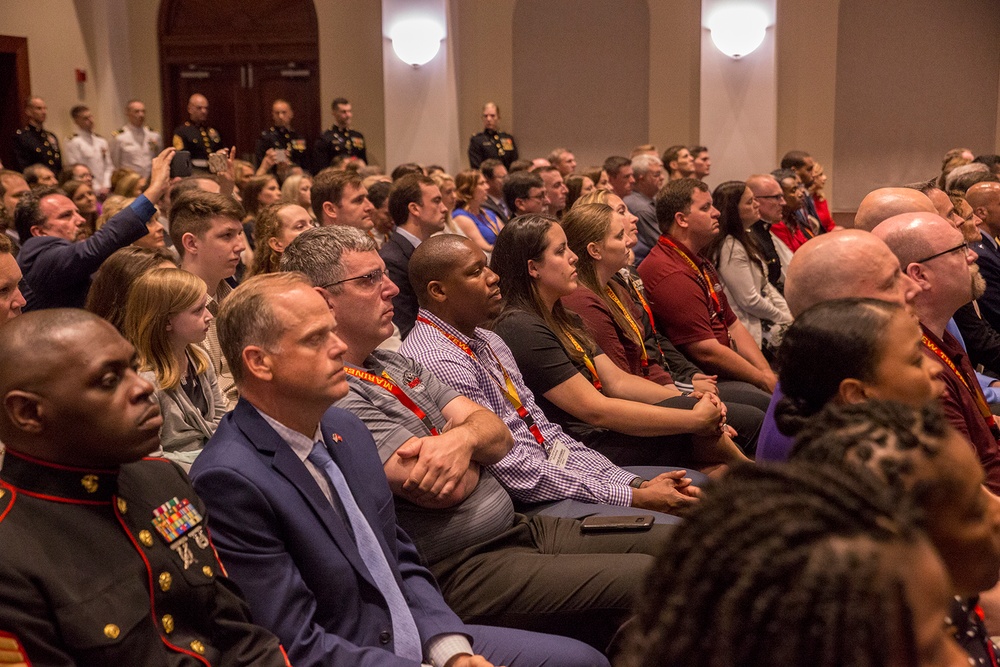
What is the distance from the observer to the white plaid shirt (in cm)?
274

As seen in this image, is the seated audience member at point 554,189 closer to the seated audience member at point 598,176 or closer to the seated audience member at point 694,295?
the seated audience member at point 598,176

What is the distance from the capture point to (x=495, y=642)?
2131 millimetres

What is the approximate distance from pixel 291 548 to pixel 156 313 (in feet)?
3.51

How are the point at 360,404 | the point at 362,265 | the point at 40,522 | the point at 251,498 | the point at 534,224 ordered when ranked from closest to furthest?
1. the point at 40,522
2. the point at 251,498
3. the point at 360,404
4. the point at 362,265
5. the point at 534,224

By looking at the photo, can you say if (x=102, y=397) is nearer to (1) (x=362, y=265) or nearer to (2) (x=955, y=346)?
(1) (x=362, y=265)

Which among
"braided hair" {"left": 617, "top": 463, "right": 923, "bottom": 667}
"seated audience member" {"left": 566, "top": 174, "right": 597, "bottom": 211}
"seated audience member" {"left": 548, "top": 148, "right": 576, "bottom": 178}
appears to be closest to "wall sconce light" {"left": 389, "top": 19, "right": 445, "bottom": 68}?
"seated audience member" {"left": 548, "top": 148, "right": 576, "bottom": 178}

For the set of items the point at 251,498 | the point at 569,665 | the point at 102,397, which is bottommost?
the point at 569,665

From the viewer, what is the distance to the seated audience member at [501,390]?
2750 millimetres

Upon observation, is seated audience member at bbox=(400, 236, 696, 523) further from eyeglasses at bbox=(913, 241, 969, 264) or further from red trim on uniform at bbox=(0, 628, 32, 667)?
red trim on uniform at bbox=(0, 628, 32, 667)

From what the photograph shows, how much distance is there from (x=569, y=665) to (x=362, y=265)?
111 cm

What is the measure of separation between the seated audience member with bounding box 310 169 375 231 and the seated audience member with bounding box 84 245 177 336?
2198 millimetres

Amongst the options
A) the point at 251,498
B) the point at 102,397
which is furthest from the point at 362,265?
the point at 102,397

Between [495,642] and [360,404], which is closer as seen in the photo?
[495,642]

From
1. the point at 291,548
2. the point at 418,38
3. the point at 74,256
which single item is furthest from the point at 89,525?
the point at 418,38
